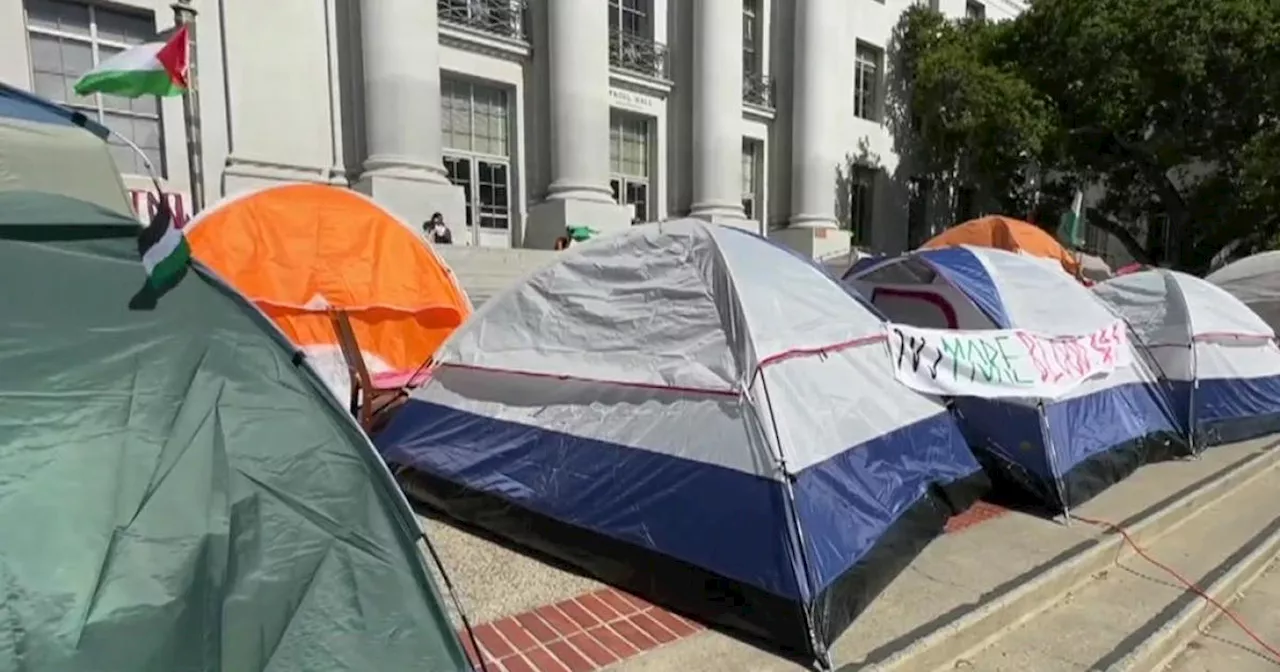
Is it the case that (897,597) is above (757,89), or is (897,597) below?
below

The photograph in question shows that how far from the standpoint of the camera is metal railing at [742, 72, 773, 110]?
21875 mm

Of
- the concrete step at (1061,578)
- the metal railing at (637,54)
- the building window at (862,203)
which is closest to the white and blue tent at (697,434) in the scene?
the concrete step at (1061,578)

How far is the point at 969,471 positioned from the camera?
18.2 ft

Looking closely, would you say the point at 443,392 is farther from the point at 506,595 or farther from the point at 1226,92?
the point at 1226,92

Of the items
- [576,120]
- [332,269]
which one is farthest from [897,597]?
[576,120]

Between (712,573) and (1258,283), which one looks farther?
(1258,283)

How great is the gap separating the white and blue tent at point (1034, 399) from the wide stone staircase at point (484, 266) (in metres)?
6.24

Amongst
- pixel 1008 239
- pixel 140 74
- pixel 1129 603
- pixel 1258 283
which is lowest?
pixel 1129 603

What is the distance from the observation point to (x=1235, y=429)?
28.4 feet

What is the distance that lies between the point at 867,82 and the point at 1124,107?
7.61 metres

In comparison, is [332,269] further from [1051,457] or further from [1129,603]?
[1129,603]

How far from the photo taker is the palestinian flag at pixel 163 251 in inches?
114

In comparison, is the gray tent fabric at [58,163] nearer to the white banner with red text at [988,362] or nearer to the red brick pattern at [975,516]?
the white banner with red text at [988,362]

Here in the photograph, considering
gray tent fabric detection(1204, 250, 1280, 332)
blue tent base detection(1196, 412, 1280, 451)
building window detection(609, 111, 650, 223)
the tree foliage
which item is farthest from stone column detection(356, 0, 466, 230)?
the tree foliage
